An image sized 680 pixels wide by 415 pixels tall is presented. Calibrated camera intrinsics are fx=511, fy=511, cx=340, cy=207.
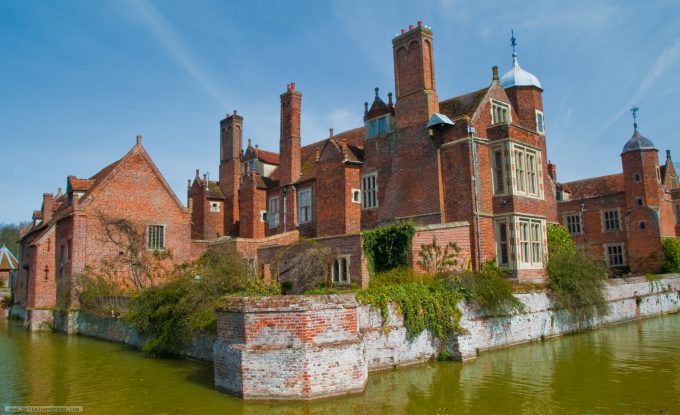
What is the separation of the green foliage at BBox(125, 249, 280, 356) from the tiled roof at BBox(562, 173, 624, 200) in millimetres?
34289

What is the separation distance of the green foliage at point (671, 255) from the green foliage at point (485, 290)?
2352cm

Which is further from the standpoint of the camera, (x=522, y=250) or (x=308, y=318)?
(x=522, y=250)

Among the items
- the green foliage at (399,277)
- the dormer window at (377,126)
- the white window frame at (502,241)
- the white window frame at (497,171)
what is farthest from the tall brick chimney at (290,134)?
the green foliage at (399,277)

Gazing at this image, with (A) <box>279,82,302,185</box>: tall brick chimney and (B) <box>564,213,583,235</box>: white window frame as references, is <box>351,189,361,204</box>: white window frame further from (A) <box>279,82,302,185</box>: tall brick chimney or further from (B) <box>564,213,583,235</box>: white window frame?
(B) <box>564,213,583,235</box>: white window frame

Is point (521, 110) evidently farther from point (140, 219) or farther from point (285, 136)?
point (140, 219)

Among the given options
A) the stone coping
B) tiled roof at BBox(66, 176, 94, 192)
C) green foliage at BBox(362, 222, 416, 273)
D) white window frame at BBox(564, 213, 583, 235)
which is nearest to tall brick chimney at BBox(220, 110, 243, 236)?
tiled roof at BBox(66, 176, 94, 192)

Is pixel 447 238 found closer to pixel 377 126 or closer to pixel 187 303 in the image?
pixel 377 126

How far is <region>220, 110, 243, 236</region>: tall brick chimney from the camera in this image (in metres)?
35.5

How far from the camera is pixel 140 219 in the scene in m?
30.5

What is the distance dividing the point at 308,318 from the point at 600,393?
688cm

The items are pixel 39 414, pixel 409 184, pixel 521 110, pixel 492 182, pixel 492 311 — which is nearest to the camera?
pixel 39 414

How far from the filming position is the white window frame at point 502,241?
2059 centimetres

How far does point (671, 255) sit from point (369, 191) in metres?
23.1

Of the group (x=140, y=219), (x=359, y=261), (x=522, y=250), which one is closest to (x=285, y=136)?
(x=140, y=219)
